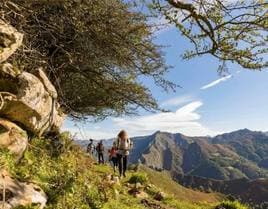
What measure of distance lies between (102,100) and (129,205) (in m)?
8.37

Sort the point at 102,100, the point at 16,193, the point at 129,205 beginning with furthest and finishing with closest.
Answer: the point at 102,100, the point at 129,205, the point at 16,193

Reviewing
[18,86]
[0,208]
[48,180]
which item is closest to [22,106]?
[18,86]

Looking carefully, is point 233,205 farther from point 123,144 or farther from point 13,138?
point 13,138

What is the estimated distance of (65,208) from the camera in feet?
33.3

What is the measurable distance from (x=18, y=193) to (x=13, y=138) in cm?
260

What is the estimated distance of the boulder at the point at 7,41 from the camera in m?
11.1

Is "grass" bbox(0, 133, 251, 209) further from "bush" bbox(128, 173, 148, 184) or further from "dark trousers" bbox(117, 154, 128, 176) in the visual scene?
"bush" bbox(128, 173, 148, 184)

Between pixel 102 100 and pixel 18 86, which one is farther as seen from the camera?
pixel 102 100

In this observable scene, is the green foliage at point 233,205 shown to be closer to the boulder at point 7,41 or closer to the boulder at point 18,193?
the boulder at point 18,193

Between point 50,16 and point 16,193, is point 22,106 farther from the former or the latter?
point 50,16

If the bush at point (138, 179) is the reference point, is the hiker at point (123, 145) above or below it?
above

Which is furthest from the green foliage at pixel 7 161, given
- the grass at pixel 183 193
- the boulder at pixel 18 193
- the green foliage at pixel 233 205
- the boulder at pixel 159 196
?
the grass at pixel 183 193

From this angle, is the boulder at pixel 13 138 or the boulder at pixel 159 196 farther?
the boulder at pixel 159 196

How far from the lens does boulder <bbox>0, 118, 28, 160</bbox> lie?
11038mm
